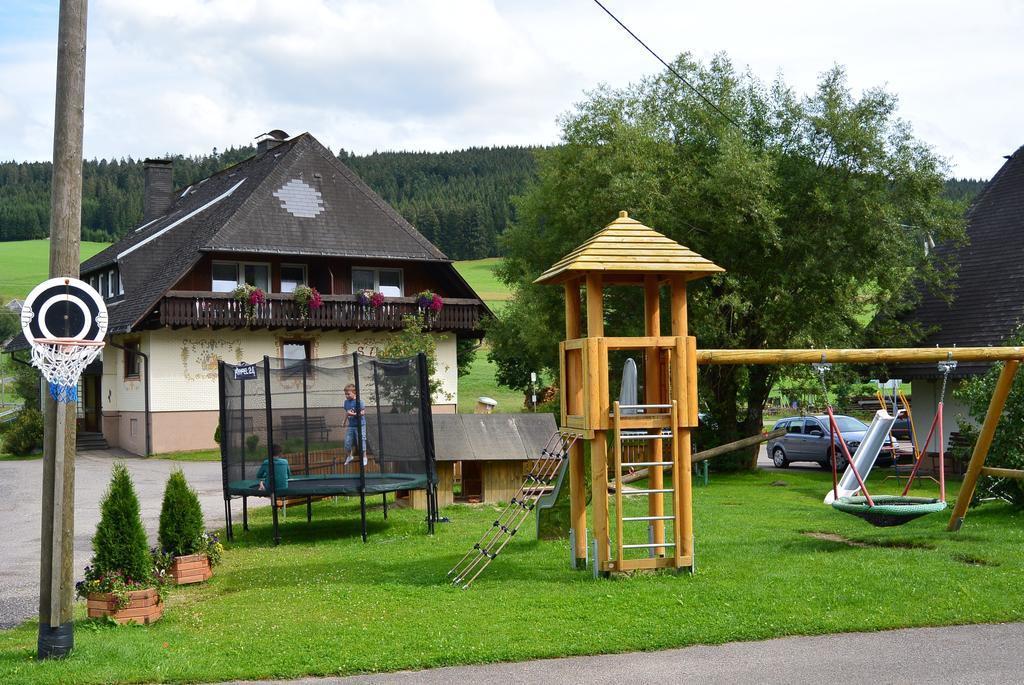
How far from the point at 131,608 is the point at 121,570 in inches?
16.0

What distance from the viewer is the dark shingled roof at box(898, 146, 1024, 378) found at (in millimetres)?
27031

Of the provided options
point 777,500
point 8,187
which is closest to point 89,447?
point 777,500

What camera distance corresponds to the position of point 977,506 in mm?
18062

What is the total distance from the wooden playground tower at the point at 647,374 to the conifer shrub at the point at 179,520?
4263 mm

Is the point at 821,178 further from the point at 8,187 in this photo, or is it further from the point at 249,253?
the point at 8,187

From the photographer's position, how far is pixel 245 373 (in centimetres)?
1638

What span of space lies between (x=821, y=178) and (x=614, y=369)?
6.78 m

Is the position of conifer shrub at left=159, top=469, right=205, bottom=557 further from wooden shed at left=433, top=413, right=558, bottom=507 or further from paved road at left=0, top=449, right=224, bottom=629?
wooden shed at left=433, top=413, right=558, bottom=507

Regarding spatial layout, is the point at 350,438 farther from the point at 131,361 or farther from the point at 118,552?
the point at 131,361

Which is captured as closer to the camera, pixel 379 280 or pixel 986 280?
pixel 986 280

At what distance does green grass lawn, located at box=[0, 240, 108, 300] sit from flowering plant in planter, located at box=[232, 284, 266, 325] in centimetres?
6347

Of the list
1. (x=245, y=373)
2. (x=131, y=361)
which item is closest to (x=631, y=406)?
(x=245, y=373)

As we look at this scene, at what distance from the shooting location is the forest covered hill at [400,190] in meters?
105

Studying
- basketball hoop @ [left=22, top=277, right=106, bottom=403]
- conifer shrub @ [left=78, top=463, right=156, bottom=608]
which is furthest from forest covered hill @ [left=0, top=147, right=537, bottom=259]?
basketball hoop @ [left=22, top=277, right=106, bottom=403]
